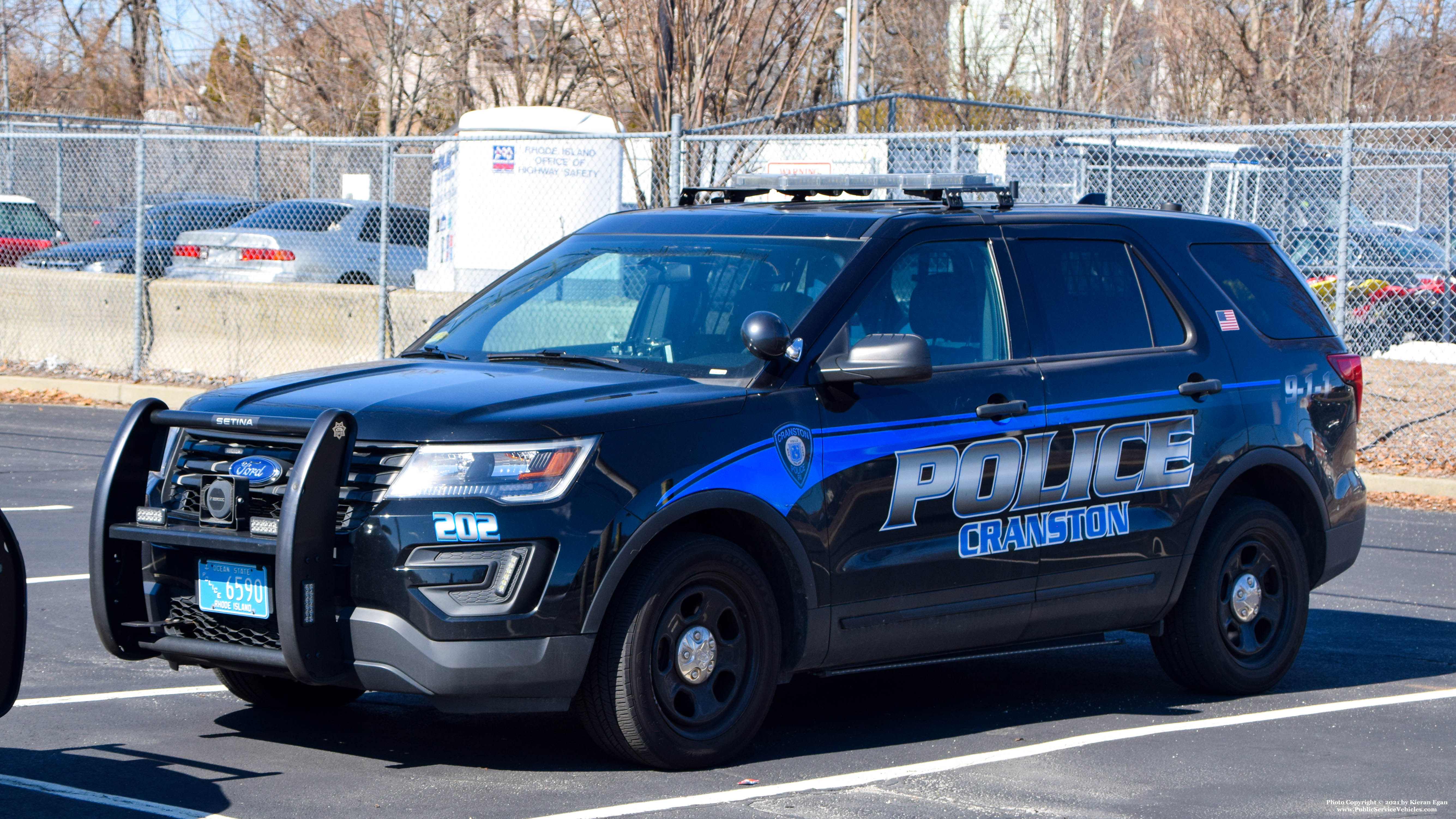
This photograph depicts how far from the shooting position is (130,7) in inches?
1524

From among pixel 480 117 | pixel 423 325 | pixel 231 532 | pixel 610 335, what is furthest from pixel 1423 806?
pixel 480 117

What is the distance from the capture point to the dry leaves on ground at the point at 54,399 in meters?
16.8

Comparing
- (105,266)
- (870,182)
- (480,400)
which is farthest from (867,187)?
(105,266)

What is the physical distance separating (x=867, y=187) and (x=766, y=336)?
147 cm

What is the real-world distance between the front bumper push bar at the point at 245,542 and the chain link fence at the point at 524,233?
8.50 m

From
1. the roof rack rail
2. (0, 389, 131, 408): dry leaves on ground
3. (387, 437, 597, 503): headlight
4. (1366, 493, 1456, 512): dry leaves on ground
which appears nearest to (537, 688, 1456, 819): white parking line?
(387, 437, 597, 503): headlight

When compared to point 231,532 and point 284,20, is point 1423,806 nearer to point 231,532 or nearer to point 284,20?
point 231,532

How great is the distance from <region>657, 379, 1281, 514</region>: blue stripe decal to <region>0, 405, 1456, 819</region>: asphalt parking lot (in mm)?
893

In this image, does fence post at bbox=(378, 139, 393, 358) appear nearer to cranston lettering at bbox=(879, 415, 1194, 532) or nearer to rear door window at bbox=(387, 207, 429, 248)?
rear door window at bbox=(387, 207, 429, 248)

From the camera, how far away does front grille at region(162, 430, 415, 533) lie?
15.9ft

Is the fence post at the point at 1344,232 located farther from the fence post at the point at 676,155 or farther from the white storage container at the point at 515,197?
the white storage container at the point at 515,197

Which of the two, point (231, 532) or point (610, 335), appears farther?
point (610, 335)

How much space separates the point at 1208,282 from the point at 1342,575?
3.52 meters

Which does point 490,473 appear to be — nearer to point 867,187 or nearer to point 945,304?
point 945,304
